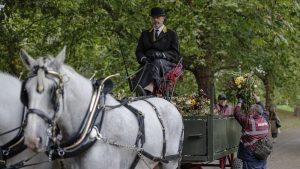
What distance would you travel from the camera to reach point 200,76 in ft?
55.0

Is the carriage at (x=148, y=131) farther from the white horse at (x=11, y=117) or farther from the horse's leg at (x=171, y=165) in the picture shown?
the white horse at (x=11, y=117)

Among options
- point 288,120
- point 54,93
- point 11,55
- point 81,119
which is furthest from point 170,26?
point 288,120

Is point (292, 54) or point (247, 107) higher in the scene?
point (292, 54)

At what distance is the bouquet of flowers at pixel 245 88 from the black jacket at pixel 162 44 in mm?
1557

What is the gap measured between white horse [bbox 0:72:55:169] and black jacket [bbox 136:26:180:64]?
92.5 inches

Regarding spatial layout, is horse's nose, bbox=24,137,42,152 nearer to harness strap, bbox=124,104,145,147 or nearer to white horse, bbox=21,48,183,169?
white horse, bbox=21,48,183,169

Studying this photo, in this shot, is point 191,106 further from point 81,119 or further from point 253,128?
point 81,119

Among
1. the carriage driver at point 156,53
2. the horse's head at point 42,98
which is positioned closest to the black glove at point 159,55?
the carriage driver at point 156,53

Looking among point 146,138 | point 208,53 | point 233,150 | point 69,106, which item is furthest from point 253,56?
point 69,106

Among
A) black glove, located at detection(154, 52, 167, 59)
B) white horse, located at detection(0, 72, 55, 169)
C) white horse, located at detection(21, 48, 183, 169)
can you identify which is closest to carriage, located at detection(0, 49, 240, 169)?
white horse, located at detection(21, 48, 183, 169)

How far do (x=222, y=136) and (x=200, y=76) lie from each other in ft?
28.3

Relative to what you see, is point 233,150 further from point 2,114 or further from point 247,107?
point 2,114

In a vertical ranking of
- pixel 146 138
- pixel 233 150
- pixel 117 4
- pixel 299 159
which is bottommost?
pixel 299 159

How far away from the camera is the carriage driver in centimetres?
701
